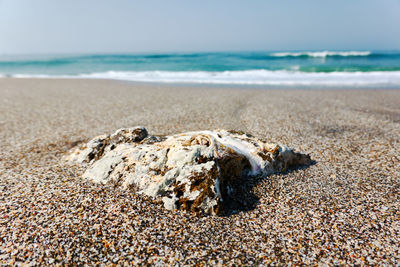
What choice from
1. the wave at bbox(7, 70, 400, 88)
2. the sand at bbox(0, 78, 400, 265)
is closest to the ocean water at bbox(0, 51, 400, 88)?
the wave at bbox(7, 70, 400, 88)

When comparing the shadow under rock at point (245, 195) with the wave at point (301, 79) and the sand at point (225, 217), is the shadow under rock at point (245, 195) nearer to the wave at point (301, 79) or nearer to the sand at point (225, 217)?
the sand at point (225, 217)

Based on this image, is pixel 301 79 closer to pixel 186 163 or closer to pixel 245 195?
pixel 245 195

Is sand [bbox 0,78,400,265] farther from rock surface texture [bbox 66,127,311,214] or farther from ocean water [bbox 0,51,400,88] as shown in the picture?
ocean water [bbox 0,51,400,88]

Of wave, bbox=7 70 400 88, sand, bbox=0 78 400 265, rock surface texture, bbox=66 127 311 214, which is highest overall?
rock surface texture, bbox=66 127 311 214

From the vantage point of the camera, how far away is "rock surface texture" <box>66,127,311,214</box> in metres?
2.90

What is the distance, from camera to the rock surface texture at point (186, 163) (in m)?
2.90

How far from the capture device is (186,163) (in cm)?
310

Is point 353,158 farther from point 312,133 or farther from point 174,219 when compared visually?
point 174,219

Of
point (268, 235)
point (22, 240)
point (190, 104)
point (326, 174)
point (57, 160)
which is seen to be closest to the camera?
point (22, 240)

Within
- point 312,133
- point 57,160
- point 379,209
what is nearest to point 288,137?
point 312,133

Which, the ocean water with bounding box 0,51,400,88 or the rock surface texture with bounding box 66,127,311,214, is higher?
the rock surface texture with bounding box 66,127,311,214

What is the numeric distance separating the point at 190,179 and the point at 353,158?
10.5ft

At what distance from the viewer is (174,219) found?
273cm

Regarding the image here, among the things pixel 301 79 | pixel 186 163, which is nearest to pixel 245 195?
pixel 186 163
